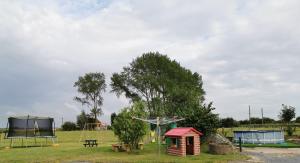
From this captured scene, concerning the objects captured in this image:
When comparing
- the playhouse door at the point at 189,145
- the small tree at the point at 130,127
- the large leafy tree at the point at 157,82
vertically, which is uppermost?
the large leafy tree at the point at 157,82

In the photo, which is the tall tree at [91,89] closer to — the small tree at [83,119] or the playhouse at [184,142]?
the small tree at [83,119]

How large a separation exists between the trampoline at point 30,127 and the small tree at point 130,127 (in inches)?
478

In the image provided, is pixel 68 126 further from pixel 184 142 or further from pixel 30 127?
pixel 184 142

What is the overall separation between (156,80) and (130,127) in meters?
35.3

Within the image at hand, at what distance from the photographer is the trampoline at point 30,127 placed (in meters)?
34.7

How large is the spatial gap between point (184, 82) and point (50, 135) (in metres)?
30.2

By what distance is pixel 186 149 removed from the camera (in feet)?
77.9

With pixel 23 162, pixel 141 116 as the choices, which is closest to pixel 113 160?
pixel 23 162

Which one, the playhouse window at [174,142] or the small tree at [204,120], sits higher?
the small tree at [204,120]

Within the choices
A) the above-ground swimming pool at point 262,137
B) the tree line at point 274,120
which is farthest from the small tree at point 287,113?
the above-ground swimming pool at point 262,137

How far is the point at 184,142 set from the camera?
22.3 m

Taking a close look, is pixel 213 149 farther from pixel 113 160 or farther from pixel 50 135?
pixel 50 135

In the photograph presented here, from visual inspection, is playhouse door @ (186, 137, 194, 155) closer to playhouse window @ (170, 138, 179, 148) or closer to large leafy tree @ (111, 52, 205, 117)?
playhouse window @ (170, 138, 179, 148)

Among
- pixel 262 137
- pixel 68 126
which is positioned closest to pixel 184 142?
pixel 262 137
